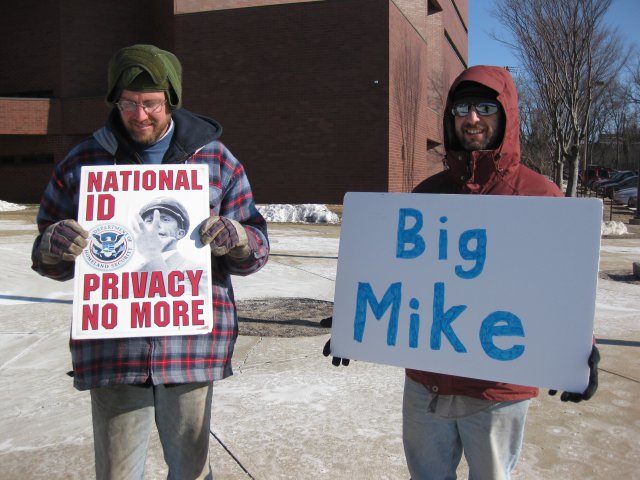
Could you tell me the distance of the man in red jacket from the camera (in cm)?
210

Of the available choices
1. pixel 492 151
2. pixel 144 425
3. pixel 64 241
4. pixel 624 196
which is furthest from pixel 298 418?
pixel 624 196

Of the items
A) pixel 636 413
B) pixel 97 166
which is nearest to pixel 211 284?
pixel 97 166

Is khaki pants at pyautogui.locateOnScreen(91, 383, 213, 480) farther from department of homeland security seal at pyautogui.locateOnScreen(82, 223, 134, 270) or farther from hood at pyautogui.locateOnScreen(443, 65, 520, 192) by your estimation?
hood at pyautogui.locateOnScreen(443, 65, 520, 192)

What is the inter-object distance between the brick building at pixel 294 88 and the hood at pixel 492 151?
1818cm

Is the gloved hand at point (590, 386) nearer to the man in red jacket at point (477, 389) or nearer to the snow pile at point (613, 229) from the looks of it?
the man in red jacket at point (477, 389)

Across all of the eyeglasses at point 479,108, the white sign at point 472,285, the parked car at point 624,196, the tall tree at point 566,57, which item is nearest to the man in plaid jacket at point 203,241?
the white sign at point 472,285

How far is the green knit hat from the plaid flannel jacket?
0.16m

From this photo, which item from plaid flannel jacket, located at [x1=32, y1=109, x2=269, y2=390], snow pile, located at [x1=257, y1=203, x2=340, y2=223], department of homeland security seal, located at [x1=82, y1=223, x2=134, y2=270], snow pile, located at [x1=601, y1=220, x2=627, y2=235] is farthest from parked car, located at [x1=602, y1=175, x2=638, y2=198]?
department of homeland security seal, located at [x1=82, y1=223, x2=134, y2=270]

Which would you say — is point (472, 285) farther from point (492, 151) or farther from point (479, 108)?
point (479, 108)

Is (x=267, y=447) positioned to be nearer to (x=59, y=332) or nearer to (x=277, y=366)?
(x=277, y=366)

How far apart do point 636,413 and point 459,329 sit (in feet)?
7.97

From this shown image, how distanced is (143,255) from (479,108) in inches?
50.7

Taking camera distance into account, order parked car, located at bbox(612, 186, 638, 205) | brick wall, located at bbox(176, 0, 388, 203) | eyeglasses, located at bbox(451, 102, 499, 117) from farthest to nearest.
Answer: parked car, located at bbox(612, 186, 638, 205) → brick wall, located at bbox(176, 0, 388, 203) → eyeglasses, located at bbox(451, 102, 499, 117)

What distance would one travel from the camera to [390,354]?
7.35 ft
